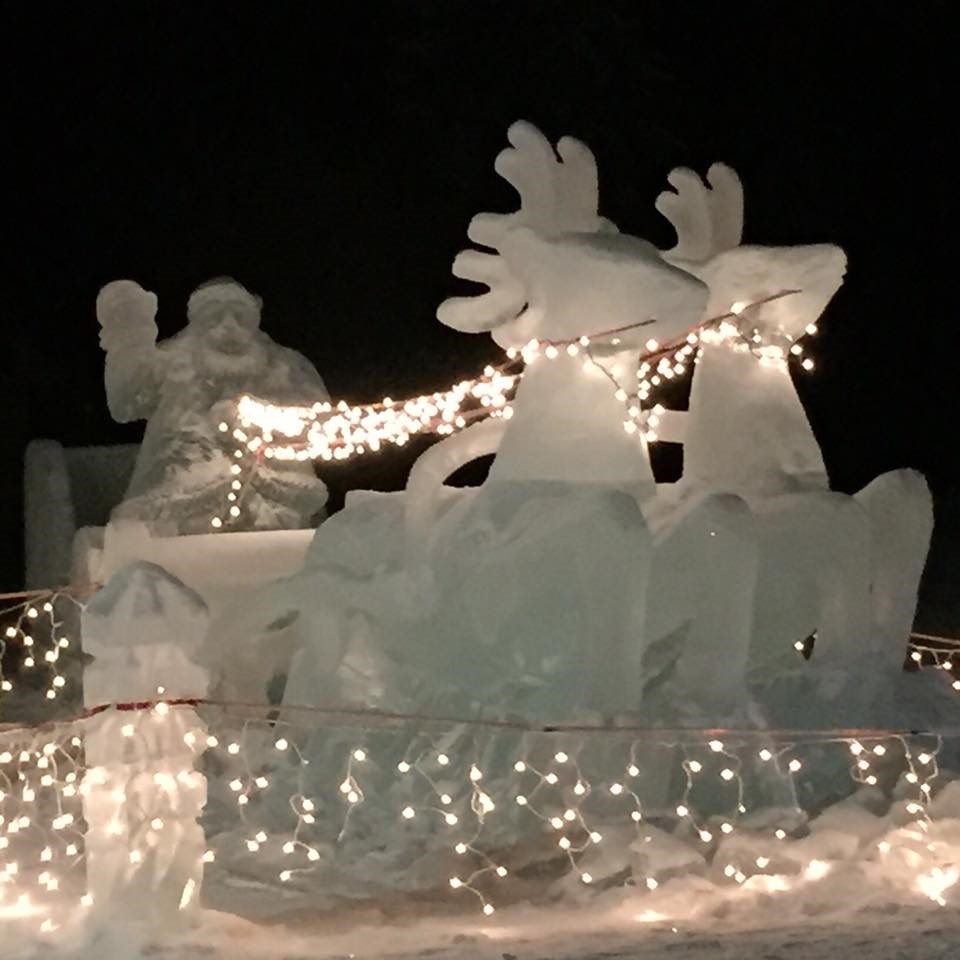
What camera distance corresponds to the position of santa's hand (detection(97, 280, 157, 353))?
25.2 feet

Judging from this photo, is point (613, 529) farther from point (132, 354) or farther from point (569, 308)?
point (132, 354)

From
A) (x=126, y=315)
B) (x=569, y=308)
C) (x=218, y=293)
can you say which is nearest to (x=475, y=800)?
(x=569, y=308)

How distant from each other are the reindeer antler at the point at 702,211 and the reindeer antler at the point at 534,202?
72 centimetres

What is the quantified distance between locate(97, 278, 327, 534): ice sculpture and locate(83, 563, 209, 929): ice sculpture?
3.79m

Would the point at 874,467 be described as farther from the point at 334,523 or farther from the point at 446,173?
the point at 334,523

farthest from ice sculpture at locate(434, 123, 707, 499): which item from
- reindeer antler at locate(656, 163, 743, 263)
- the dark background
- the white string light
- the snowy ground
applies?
the dark background

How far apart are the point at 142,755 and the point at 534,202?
7.39 feet

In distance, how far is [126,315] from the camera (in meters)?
7.80

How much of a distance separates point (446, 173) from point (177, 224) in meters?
1.99

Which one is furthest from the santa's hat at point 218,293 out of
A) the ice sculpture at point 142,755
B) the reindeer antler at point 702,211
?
the ice sculpture at point 142,755

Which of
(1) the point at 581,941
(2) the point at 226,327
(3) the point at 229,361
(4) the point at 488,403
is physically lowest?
(1) the point at 581,941

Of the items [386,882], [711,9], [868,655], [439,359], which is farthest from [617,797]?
[711,9]

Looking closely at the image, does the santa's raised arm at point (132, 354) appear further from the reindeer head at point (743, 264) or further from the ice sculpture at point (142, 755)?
the ice sculpture at point (142, 755)

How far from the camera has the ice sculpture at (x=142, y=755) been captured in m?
3.83
